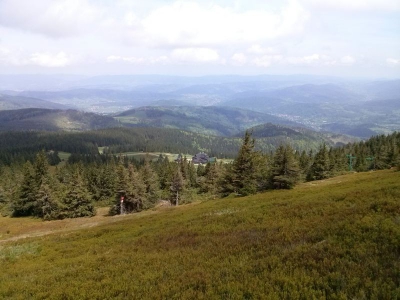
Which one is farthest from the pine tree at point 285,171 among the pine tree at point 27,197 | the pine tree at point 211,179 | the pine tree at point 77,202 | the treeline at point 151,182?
the pine tree at point 27,197

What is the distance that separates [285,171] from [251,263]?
158 feet

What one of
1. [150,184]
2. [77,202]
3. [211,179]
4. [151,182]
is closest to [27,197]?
[77,202]

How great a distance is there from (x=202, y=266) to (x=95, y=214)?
6605cm

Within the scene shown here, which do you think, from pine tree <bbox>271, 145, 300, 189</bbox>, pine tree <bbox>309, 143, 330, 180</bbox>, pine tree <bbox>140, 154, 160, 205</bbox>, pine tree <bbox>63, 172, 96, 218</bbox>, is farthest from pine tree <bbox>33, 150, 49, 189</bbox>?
pine tree <bbox>309, 143, 330, 180</bbox>

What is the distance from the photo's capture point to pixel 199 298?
10141 mm

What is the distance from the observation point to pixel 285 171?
192ft

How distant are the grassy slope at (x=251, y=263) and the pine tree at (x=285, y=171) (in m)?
35.0

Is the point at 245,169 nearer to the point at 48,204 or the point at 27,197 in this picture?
the point at 48,204

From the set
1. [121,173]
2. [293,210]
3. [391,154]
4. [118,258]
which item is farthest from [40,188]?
[391,154]

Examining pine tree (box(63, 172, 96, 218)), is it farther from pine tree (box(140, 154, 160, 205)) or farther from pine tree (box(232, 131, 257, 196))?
pine tree (box(232, 131, 257, 196))

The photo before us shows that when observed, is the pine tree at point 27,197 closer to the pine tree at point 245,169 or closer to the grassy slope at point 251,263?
the pine tree at point 245,169

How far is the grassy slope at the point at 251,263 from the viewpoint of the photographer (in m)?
9.92

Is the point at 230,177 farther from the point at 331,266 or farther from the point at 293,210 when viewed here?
the point at 331,266

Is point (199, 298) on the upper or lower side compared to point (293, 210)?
upper
